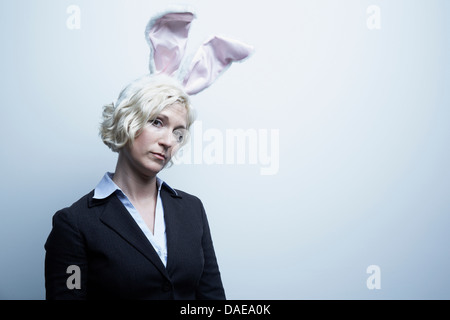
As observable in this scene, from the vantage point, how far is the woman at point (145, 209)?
3.27 ft

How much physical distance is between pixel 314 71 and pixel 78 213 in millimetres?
1064

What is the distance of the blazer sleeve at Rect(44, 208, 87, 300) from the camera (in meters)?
0.98

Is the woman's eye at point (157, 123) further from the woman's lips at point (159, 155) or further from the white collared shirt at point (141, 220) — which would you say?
the white collared shirt at point (141, 220)

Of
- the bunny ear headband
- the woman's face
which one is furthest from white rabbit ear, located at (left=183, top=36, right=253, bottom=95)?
the woman's face

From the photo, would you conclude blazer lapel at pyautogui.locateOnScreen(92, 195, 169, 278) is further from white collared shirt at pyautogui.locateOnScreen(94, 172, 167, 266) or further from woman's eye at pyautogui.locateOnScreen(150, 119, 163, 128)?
woman's eye at pyautogui.locateOnScreen(150, 119, 163, 128)

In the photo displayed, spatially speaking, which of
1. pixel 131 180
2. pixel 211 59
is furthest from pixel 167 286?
pixel 211 59

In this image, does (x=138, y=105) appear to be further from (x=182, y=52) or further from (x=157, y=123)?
(x=182, y=52)

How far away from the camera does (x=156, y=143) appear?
1050mm

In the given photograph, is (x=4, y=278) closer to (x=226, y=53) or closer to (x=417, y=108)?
(x=226, y=53)

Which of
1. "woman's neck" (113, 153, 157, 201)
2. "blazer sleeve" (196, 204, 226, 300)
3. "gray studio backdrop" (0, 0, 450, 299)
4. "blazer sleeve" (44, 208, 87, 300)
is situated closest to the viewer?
"blazer sleeve" (44, 208, 87, 300)

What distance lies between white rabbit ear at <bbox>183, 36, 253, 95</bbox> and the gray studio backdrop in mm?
350
